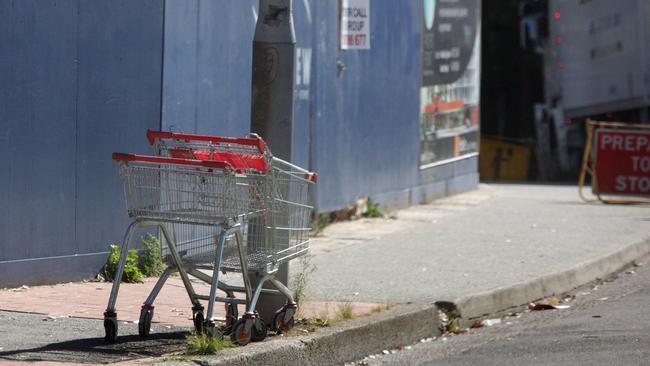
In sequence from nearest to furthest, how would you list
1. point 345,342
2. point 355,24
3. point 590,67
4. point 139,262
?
point 345,342 → point 139,262 → point 355,24 → point 590,67

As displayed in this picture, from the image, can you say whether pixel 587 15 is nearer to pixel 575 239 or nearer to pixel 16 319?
pixel 575 239

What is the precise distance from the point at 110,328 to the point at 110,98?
2943mm

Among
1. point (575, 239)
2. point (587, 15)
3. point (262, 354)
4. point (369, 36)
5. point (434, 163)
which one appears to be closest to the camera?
point (262, 354)

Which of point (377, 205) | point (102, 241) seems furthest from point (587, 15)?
point (102, 241)

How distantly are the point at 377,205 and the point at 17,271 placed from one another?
269 inches

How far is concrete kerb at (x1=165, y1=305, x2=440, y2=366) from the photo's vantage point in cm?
627

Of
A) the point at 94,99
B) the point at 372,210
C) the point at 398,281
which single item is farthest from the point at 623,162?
the point at 94,99

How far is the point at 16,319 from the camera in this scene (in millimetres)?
7156

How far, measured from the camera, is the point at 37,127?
830 cm

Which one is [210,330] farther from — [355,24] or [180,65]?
[355,24]

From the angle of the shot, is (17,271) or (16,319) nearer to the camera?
(16,319)

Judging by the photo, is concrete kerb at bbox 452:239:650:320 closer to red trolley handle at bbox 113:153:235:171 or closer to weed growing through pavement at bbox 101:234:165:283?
weed growing through pavement at bbox 101:234:165:283

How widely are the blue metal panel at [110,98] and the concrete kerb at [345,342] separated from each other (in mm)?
2543

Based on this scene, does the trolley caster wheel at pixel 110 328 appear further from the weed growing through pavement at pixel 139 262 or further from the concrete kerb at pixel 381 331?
the weed growing through pavement at pixel 139 262
